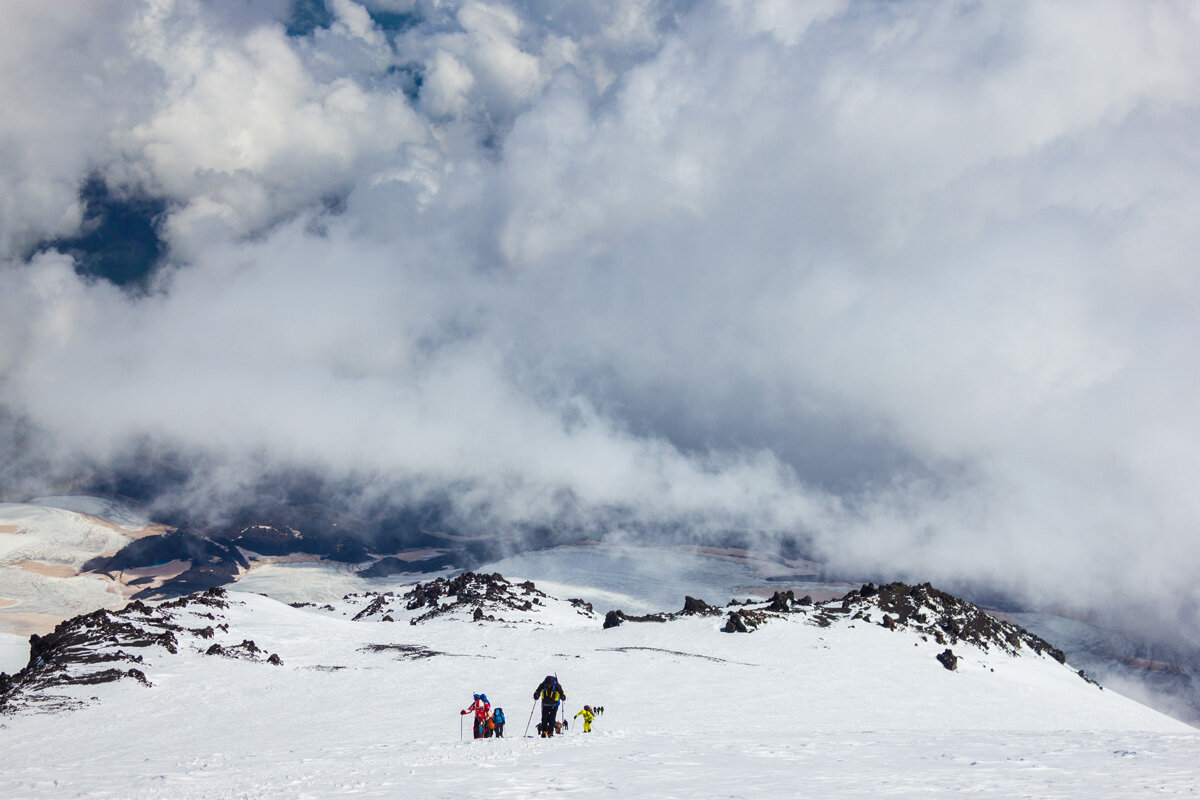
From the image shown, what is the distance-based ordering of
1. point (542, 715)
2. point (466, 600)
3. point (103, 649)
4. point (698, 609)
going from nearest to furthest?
point (542, 715) → point (103, 649) → point (698, 609) → point (466, 600)

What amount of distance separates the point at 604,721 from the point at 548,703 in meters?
5.30

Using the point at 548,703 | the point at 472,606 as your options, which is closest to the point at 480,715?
the point at 548,703

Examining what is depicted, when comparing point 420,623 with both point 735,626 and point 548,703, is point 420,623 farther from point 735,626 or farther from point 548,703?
point 548,703

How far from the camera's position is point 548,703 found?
29.5m

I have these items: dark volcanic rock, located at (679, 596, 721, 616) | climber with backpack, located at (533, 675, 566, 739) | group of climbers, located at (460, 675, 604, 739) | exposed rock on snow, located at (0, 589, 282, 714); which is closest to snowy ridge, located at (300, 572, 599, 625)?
dark volcanic rock, located at (679, 596, 721, 616)

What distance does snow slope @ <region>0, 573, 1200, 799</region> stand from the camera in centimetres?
1758

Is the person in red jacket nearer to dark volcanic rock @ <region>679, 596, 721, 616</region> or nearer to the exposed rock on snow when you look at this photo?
the exposed rock on snow

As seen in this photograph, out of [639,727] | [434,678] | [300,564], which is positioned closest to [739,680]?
[639,727]

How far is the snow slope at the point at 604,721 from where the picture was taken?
692 inches

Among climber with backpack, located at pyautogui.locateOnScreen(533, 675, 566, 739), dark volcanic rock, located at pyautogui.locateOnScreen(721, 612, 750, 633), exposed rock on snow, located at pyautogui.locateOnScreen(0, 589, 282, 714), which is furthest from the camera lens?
dark volcanic rock, located at pyautogui.locateOnScreen(721, 612, 750, 633)

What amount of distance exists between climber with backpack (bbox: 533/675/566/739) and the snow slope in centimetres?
146

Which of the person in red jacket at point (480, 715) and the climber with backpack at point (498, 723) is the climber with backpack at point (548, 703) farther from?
the person in red jacket at point (480, 715)

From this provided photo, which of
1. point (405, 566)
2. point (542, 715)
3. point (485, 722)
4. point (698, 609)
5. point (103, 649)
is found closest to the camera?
point (542, 715)

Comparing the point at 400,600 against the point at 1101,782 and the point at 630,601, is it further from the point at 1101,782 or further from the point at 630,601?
the point at 1101,782
